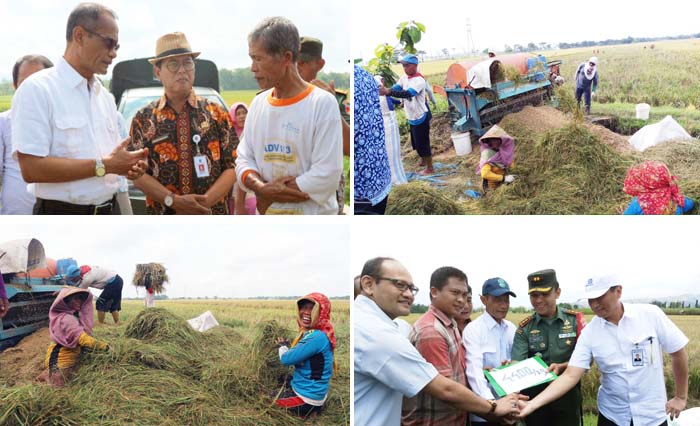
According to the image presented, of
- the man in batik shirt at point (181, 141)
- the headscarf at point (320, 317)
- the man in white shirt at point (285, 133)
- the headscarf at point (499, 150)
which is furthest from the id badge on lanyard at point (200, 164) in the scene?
the headscarf at point (499, 150)

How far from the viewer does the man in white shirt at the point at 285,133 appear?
362 centimetres

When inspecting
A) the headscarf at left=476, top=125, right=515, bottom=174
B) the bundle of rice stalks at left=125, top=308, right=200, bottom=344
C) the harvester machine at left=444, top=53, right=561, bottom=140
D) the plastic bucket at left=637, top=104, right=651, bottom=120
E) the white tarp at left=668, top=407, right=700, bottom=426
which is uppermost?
the harvester machine at left=444, top=53, right=561, bottom=140

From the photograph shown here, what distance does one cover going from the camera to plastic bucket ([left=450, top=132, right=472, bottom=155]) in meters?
4.22

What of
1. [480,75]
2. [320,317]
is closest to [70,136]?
[320,317]

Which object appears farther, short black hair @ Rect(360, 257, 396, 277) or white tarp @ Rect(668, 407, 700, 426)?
white tarp @ Rect(668, 407, 700, 426)

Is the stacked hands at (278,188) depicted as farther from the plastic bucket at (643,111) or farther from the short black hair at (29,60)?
the plastic bucket at (643,111)

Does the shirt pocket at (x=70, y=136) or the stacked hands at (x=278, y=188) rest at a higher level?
the shirt pocket at (x=70, y=136)

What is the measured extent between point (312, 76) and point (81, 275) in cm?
163

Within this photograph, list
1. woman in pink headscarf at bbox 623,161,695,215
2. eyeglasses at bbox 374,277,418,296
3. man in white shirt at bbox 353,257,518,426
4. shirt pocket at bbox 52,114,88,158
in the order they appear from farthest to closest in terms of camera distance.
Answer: woman in pink headscarf at bbox 623,161,695,215
shirt pocket at bbox 52,114,88,158
eyeglasses at bbox 374,277,418,296
man in white shirt at bbox 353,257,518,426

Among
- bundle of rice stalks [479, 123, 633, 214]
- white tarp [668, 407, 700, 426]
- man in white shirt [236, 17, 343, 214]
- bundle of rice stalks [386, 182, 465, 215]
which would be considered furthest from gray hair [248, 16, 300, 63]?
white tarp [668, 407, 700, 426]

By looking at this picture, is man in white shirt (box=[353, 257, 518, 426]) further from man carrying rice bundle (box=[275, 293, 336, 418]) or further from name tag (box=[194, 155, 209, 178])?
name tag (box=[194, 155, 209, 178])

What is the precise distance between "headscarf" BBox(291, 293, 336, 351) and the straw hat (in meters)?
1.41

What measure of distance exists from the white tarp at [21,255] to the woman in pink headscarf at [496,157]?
2476 millimetres

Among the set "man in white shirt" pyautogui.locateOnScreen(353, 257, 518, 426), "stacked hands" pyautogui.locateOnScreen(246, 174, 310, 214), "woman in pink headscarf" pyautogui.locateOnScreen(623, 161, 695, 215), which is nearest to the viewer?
"man in white shirt" pyautogui.locateOnScreen(353, 257, 518, 426)
